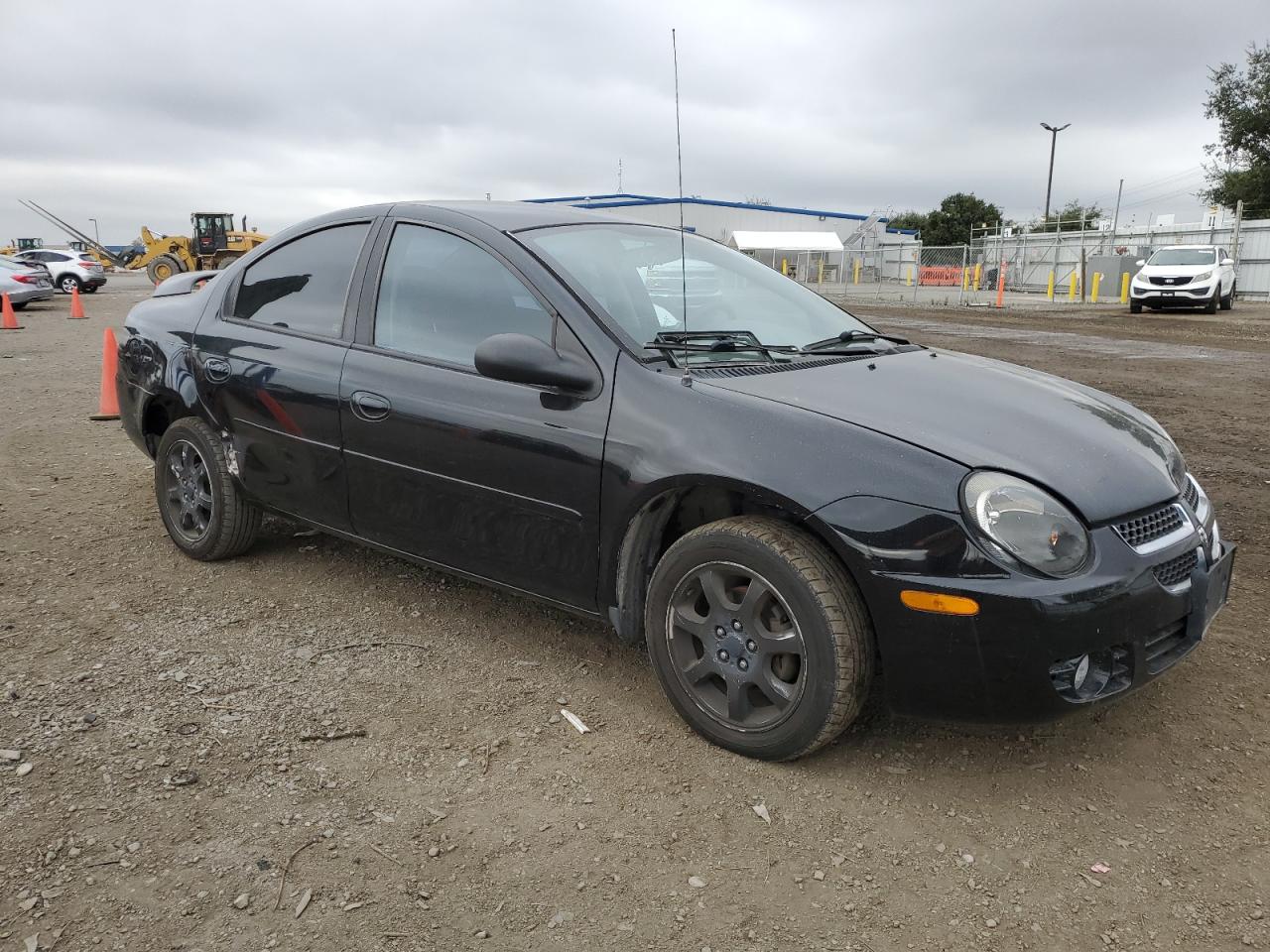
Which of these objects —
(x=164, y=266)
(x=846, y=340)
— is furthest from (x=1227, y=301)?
(x=164, y=266)

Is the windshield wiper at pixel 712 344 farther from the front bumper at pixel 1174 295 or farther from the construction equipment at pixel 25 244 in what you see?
the construction equipment at pixel 25 244

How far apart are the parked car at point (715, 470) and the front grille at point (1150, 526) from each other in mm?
10

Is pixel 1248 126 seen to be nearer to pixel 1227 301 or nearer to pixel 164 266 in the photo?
pixel 1227 301

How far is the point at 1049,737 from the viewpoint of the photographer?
9.46 ft

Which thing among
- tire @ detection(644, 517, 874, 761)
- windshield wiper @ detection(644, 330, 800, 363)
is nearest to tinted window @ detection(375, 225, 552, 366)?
windshield wiper @ detection(644, 330, 800, 363)

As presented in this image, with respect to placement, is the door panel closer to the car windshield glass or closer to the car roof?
the car roof

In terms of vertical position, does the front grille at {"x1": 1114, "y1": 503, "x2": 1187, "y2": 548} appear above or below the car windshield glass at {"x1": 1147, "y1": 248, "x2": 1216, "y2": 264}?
below

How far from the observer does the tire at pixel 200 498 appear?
414 cm

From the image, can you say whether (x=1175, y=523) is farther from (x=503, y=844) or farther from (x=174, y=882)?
(x=174, y=882)

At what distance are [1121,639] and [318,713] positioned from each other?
7.66 ft

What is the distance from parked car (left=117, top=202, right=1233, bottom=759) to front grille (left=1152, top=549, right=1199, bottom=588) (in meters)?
0.01

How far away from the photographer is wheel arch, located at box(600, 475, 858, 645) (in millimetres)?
2768

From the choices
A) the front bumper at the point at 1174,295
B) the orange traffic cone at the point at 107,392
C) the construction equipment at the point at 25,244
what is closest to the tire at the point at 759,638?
the orange traffic cone at the point at 107,392

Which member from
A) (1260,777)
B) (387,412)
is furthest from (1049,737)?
(387,412)
